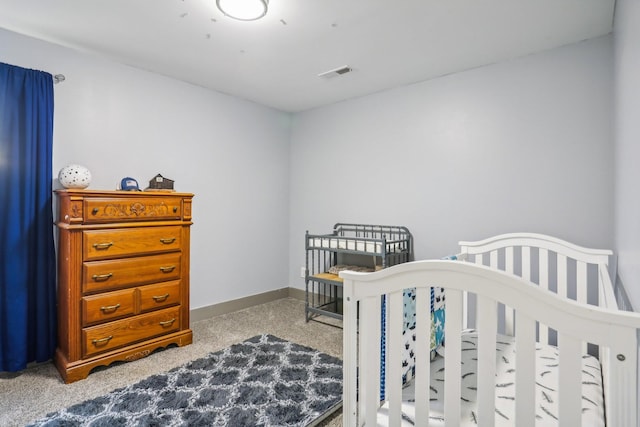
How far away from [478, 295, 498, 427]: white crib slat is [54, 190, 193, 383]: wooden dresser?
7.27 ft

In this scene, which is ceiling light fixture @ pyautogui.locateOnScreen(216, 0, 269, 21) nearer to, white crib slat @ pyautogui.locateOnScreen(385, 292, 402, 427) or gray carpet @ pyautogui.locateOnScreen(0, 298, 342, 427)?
white crib slat @ pyautogui.locateOnScreen(385, 292, 402, 427)

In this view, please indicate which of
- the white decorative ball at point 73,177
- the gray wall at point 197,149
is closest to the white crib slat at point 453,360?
the white decorative ball at point 73,177

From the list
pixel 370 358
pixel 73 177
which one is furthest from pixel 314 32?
pixel 370 358

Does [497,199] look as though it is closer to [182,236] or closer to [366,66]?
[366,66]

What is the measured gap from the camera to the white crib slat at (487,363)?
817mm

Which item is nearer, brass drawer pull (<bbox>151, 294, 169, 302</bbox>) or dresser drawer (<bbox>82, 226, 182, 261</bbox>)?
dresser drawer (<bbox>82, 226, 182, 261</bbox>)

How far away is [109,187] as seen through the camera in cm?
256

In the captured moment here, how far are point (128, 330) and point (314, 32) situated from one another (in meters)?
2.32

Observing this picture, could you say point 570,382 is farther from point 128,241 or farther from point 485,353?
point 128,241

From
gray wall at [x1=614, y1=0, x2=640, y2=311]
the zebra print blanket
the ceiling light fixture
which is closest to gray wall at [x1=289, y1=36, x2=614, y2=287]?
gray wall at [x1=614, y1=0, x2=640, y2=311]

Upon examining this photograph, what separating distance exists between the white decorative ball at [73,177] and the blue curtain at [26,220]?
0.12 m

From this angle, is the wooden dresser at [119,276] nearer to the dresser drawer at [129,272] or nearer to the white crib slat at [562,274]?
the dresser drawer at [129,272]

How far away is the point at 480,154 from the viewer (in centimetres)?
261

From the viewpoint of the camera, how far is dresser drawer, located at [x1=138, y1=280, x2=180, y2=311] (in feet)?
7.66
